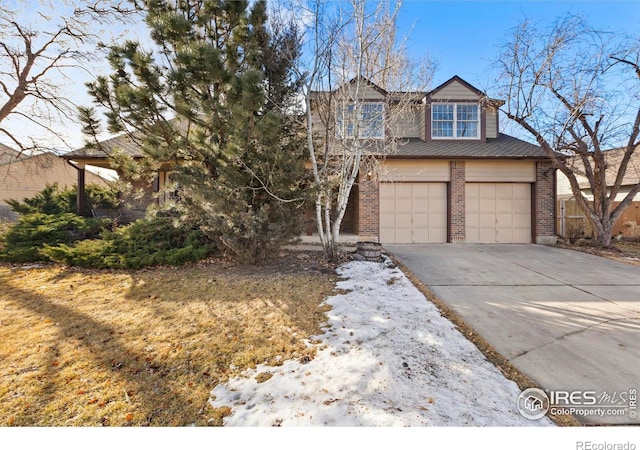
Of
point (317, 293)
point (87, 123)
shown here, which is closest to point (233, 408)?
point (317, 293)

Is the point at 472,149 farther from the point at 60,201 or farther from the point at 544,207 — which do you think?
the point at 60,201

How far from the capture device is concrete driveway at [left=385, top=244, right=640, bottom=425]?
2.69 metres

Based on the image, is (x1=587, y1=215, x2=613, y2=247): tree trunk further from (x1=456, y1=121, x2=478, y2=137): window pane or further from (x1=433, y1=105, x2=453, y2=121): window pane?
(x1=433, y1=105, x2=453, y2=121): window pane

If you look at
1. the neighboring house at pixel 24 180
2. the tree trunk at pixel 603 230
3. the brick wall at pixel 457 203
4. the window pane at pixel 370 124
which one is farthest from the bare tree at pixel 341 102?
the neighboring house at pixel 24 180

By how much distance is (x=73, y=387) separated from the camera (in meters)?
2.68

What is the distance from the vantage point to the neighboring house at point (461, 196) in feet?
33.6

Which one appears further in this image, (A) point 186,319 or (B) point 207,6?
(B) point 207,6

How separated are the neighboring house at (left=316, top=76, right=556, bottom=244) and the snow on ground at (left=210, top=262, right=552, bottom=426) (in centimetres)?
691

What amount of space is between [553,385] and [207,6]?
7.90 meters

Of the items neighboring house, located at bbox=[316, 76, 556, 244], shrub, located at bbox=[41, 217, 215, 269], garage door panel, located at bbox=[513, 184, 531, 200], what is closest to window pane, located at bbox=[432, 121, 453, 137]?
neighboring house, located at bbox=[316, 76, 556, 244]

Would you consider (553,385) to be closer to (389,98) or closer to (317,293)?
(317,293)

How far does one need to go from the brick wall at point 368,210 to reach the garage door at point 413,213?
1.17 feet

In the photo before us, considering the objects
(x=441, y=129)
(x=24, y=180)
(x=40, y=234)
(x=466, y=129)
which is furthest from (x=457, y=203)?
(x=24, y=180)

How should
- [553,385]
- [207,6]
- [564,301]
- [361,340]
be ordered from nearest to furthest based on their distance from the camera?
[553,385], [361,340], [564,301], [207,6]
